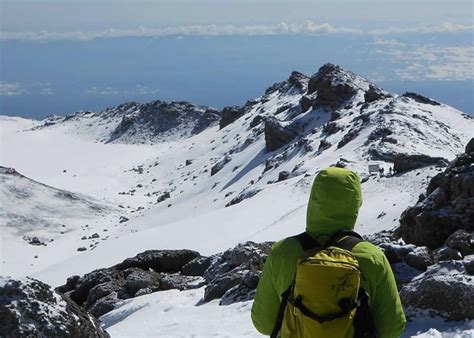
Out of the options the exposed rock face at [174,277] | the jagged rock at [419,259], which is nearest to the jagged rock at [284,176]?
the exposed rock face at [174,277]

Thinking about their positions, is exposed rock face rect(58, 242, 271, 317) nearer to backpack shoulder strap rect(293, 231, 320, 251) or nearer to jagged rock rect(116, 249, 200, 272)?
jagged rock rect(116, 249, 200, 272)

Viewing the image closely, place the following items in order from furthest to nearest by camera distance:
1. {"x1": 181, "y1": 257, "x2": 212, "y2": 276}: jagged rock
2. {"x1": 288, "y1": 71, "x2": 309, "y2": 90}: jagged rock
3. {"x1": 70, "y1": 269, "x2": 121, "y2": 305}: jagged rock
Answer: {"x1": 288, "y1": 71, "x2": 309, "y2": 90}: jagged rock
{"x1": 181, "y1": 257, "x2": 212, "y2": 276}: jagged rock
{"x1": 70, "y1": 269, "x2": 121, "y2": 305}: jagged rock

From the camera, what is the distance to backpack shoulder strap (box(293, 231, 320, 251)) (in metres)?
5.02

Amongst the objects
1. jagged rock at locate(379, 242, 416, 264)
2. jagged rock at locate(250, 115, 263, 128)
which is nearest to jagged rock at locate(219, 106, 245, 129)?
jagged rock at locate(250, 115, 263, 128)

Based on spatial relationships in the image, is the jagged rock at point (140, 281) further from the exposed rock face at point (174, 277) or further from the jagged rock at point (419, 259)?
the jagged rock at point (419, 259)

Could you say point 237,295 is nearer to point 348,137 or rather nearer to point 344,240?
point 344,240

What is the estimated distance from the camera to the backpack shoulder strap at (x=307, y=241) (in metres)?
5.02

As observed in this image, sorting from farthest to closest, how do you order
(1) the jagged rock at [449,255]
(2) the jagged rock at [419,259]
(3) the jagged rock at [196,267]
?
(3) the jagged rock at [196,267]
(1) the jagged rock at [449,255]
(2) the jagged rock at [419,259]

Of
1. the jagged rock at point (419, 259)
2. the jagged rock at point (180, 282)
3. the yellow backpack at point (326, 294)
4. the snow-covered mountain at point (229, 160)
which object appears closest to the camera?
the yellow backpack at point (326, 294)

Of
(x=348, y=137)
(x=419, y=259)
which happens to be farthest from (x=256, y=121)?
(x=419, y=259)

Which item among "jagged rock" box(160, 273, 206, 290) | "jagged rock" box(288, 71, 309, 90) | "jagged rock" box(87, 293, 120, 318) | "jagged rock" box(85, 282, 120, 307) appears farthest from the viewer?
"jagged rock" box(288, 71, 309, 90)

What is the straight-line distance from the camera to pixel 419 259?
36.3 feet

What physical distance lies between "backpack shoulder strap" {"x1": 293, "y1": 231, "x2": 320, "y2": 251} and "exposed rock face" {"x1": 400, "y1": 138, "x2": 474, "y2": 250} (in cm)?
974

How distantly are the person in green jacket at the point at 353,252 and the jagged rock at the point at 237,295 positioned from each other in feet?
27.2
